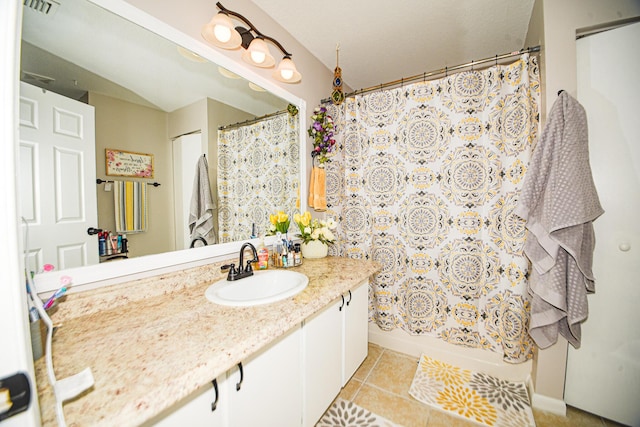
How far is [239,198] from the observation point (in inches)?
59.5

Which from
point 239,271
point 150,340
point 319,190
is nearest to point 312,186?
point 319,190

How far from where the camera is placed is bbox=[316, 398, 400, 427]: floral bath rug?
1297 mm

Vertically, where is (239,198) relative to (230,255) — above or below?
above

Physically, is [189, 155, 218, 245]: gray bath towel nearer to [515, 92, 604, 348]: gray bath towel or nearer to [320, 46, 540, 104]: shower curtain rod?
[320, 46, 540, 104]: shower curtain rod

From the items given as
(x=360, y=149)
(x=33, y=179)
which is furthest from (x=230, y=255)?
(x=360, y=149)

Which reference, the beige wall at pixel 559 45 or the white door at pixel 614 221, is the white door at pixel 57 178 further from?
the white door at pixel 614 221

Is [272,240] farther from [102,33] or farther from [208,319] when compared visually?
[102,33]

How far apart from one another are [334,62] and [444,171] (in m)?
1.35

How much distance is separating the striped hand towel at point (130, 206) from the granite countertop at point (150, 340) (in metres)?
0.24

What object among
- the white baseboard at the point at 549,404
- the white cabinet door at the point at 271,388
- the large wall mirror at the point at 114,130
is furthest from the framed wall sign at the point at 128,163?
the white baseboard at the point at 549,404

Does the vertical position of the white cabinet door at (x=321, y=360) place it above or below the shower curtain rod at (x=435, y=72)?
below

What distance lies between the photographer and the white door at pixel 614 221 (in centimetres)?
119

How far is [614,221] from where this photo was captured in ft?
4.04

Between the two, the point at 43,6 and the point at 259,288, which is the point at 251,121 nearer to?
the point at 43,6
